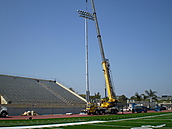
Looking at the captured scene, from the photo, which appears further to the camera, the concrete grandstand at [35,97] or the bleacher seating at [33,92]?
the bleacher seating at [33,92]

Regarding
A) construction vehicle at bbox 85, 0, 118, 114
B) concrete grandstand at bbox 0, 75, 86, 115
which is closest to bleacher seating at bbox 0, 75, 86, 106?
concrete grandstand at bbox 0, 75, 86, 115

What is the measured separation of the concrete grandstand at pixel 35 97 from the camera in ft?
160

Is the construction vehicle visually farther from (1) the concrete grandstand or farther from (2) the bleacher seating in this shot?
(2) the bleacher seating

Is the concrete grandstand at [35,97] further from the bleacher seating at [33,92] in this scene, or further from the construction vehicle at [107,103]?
the construction vehicle at [107,103]

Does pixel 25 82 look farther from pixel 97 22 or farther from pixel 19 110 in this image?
pixel 97 22

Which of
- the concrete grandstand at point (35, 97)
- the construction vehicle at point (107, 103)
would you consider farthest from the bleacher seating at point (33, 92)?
the construction vehicle at point (107, 103)

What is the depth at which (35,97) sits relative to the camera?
57344mm

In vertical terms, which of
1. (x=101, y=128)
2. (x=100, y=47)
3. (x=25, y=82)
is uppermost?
(x=100, y=47)

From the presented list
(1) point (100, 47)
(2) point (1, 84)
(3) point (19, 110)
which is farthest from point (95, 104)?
(2) point (1, 84)

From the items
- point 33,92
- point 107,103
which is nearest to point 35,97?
point 33,92

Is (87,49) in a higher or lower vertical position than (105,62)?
higher

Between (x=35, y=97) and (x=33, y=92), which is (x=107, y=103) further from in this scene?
(x=33, y=92)

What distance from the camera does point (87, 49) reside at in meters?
58.9

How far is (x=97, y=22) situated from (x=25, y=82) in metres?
29.7
